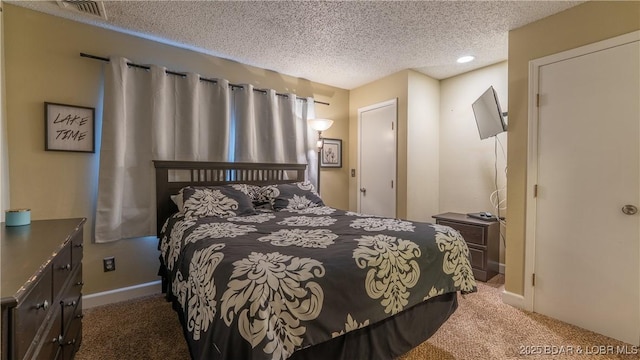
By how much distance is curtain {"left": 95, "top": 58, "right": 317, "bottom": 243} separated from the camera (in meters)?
2.45

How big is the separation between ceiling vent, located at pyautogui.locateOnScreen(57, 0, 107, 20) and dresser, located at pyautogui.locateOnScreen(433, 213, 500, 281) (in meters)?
3.84

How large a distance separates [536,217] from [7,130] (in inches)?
168

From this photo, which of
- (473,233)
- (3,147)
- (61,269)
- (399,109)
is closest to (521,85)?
(399,109)

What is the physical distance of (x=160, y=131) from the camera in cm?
269

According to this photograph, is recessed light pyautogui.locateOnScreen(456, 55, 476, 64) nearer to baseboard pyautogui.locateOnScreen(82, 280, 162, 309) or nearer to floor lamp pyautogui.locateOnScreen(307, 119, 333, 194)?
floor lamp pyautogui.locateOnScreen(307, 119, 333, 194)

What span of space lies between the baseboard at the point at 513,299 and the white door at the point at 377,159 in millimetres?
1426

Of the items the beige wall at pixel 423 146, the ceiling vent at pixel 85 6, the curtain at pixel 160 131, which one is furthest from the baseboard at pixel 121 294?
the beige wall at pixel 423 146

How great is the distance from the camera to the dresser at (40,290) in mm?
721

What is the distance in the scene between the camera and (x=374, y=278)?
1396 mm

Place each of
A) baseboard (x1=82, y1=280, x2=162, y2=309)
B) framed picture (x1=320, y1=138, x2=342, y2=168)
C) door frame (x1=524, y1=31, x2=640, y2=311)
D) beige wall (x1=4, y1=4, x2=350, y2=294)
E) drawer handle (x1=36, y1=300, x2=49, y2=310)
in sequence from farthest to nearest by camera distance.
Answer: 1. framed picture (x1=320, y1=138, x2=342, y2=168)
2. baseboard (x1=82, y1=280, x2=162, y2=309)
3. door frame (x1=524, y1=31, x2=640, y2=311)
4. beige wall (x1=4, y1=4, x2=350, y2=294)
5. drawer handle (x1=36, y1=300, x2=49, y2=310)

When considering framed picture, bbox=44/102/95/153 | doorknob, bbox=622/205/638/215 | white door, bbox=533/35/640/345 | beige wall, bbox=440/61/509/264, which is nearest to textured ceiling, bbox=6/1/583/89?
beige wall, bbox=440/61/509/264

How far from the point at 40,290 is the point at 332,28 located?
255cm

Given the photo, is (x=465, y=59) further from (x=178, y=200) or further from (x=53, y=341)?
(x=53, y=341)

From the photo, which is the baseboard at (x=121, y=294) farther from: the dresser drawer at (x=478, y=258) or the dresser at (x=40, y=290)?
the dresser drawer at (x=478, y=258)
